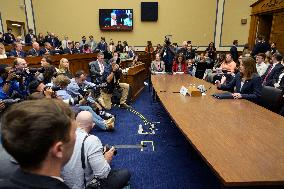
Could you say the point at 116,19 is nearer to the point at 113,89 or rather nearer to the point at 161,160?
the point at 113,89

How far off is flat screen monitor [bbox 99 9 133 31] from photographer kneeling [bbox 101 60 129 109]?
6642 millimetres

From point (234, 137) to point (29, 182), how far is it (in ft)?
5.72

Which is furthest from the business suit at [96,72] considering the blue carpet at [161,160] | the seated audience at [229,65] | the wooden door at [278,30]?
the wooden door at [278,30]

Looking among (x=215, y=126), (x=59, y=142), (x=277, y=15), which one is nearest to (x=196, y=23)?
(x=277, y=15)

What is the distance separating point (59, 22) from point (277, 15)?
30.6 feet

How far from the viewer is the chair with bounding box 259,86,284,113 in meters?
3.18

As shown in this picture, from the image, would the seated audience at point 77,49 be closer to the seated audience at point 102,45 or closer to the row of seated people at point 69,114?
the seated audience at point 102,45

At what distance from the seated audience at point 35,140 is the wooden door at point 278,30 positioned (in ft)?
30.3

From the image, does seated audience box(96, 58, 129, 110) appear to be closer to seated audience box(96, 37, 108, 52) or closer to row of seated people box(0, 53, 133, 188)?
row of seated people box(0, 53, 133, 188)

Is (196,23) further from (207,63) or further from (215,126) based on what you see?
(215,126)

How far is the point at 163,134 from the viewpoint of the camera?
4176 mm

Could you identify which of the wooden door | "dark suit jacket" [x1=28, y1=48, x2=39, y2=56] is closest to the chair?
the wooden door

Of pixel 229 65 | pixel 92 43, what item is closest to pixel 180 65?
pixel 229 65

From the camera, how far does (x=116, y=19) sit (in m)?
11.9
